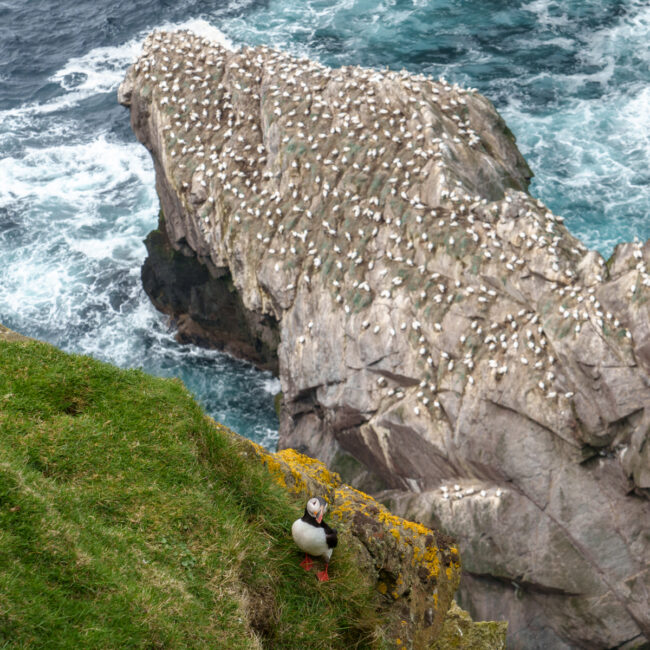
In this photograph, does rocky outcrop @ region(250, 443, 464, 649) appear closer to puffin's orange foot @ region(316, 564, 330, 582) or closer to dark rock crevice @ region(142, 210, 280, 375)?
puffin's orange foot @ region(316, 564, 330, 582)

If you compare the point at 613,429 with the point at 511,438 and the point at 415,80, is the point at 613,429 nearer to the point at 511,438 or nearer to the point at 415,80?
the point at 511,438

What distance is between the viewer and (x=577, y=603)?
81.8 feet

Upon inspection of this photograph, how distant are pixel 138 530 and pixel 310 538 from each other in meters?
2.31

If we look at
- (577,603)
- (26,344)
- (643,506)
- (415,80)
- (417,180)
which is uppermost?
(26,344)

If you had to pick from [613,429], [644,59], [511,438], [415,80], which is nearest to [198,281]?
[415,80]

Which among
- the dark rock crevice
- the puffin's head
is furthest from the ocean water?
the puffin's head

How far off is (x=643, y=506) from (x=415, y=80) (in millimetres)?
18813

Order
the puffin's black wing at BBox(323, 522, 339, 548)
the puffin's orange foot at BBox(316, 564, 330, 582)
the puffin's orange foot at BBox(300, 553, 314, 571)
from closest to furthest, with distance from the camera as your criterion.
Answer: the puffin's black wing at BBox(323, 522, 339, 548) → the puffin's orange foot at BBox(316, 564, 330, 582) → the puffin's orange foot at BBox(300, 553, 314, 571)

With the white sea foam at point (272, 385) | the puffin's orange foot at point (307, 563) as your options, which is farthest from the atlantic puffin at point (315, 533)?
the white sea foam at point (272, 385)

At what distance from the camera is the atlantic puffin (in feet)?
33.2

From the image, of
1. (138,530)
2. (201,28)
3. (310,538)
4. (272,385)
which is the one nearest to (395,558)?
(310,538)

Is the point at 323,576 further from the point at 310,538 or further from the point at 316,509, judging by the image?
the point at 316,509

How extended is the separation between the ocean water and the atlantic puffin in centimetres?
2365

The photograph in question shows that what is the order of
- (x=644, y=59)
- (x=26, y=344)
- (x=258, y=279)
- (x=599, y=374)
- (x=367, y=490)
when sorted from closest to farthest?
(x=26, y=344) < (x=599, y=374) < (x=367, y=490) < (x=258, y=279) < (x=644, y=59)
